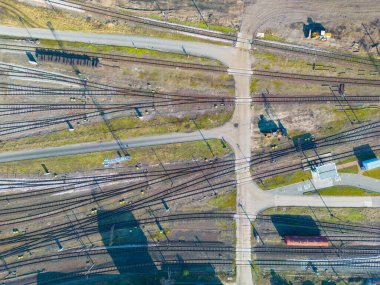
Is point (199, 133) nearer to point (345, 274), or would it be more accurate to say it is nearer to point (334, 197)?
point (334, 197)

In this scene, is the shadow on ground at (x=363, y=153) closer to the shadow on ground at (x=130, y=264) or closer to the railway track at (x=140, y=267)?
the railway track at (x=140, y=267)

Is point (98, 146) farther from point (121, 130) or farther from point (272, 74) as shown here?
point (272, 74)

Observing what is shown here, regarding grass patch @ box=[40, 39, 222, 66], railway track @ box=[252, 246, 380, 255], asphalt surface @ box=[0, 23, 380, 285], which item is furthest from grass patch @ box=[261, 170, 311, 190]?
grass patch @ box=[40, 39, 222, 66]

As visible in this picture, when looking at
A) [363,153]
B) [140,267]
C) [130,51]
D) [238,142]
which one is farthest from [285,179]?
[130,51]

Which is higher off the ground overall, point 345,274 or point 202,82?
point 202,82

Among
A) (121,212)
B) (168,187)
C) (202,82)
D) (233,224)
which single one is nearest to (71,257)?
(121,212)

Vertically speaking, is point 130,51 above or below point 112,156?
above

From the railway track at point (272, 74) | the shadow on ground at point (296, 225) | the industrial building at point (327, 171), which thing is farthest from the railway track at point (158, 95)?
the shadow on ground at point (296, 225)
